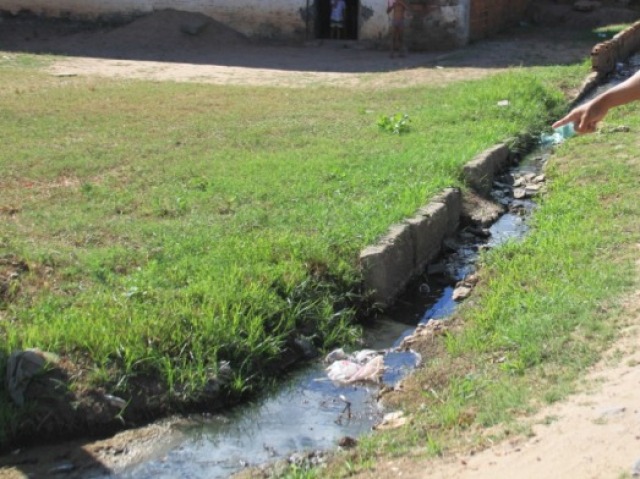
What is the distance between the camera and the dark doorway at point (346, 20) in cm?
2027

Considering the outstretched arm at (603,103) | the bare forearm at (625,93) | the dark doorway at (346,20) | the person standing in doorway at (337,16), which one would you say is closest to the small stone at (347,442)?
the outstretched arm at (603,103)

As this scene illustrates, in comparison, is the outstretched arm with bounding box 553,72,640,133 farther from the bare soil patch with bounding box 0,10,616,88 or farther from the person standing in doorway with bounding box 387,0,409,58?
the person standing in doorway with bounding box 387,0,409,58

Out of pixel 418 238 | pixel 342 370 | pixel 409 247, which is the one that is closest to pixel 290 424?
pixel 342 370

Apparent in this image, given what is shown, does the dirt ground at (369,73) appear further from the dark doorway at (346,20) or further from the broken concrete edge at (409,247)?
the broken concrete edge at (409,247)

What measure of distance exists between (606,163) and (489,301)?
11.9 ft

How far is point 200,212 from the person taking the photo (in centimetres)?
751

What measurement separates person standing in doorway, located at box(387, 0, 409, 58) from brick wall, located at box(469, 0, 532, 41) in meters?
1.42

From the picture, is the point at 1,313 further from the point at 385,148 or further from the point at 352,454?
the point at 385,148

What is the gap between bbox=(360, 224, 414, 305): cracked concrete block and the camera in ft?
22.1

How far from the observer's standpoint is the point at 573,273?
644 centimetres

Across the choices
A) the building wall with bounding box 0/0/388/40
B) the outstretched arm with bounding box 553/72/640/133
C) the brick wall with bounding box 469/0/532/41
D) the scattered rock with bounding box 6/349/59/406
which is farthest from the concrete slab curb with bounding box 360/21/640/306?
the building wall with bounding box 0/0/388/40

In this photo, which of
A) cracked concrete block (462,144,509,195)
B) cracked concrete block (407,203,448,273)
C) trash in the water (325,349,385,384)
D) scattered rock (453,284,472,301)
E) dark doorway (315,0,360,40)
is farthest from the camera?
dark doorway (315,0,360,40)

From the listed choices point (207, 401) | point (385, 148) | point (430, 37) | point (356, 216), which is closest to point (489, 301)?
point (356, 216)

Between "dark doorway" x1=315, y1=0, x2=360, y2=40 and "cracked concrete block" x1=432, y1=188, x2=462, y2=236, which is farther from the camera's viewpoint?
"dark doorway" x1=315, y1=0, x2=360, y2=40
